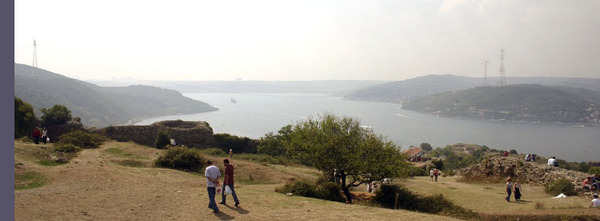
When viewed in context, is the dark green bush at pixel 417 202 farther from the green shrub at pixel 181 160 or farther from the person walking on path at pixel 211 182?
the green shrub at pixel 181 160

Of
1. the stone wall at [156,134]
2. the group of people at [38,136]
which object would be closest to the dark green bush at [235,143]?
the stone wall at [156,134]

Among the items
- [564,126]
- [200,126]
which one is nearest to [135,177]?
[200,126]

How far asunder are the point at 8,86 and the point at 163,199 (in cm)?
493

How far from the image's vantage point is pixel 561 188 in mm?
20000

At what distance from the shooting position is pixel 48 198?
32.4 ft

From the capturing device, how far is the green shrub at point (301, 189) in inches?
512

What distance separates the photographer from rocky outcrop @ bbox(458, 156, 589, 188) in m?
21.8

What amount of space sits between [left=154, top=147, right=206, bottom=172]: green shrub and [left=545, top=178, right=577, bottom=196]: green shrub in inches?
748

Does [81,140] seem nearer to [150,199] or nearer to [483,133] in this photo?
[150,199]

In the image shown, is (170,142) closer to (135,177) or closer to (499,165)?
(135,177)

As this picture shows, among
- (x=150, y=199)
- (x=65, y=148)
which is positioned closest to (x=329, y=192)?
(x=150, y=199)

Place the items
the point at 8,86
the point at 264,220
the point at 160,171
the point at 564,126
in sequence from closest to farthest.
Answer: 1. the point at 8,86
2. the point at 264,220
3. the point at 160,171
4. the point at 564,126

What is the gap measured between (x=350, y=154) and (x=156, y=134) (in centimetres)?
1918

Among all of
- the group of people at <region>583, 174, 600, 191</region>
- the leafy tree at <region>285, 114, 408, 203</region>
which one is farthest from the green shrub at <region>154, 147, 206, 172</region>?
the group of people at <region>583, 174, 600, 191</region>
